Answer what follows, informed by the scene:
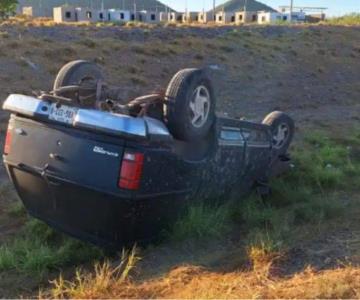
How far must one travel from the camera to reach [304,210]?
5594 mm

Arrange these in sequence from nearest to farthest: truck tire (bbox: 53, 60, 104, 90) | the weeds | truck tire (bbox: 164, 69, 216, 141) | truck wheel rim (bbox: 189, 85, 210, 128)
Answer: the weeds, truck tire (bbox: 164, 69, 216, 141), truck wheel rim (bbox: 189, 85, 210, 128), truck tire (bbox: 53, 60, 104, 90)

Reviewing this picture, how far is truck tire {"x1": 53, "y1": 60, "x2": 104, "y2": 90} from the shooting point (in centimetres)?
480

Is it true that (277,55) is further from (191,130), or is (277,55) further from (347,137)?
(191,130)

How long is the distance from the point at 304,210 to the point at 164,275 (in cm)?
214

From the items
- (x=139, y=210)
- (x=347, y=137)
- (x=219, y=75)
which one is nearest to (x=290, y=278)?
(x=139, y=210)

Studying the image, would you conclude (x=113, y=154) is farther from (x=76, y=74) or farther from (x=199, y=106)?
(x=76, y=74)

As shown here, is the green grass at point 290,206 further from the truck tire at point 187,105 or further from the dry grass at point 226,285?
the truck tire at point 187,105

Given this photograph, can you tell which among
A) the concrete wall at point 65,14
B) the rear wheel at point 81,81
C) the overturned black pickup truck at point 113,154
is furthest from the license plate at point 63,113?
the concrete wall at point 65,14

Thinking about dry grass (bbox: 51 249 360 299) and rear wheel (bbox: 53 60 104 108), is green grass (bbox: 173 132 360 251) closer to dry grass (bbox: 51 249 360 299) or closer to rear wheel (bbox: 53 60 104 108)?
dry grass (bbox: 51 249 360 299)

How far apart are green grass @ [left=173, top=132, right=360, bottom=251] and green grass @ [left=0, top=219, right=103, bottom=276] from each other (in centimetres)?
80

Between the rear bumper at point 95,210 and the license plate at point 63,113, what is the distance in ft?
1.45

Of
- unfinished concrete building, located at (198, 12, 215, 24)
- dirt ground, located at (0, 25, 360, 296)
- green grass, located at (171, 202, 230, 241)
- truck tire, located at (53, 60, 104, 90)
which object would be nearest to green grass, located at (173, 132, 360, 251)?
green grass, located at (171, 202, 230, 241)

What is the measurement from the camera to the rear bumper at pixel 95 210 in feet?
13.3

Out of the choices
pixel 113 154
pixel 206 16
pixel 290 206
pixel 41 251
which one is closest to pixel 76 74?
pixel 113 154
